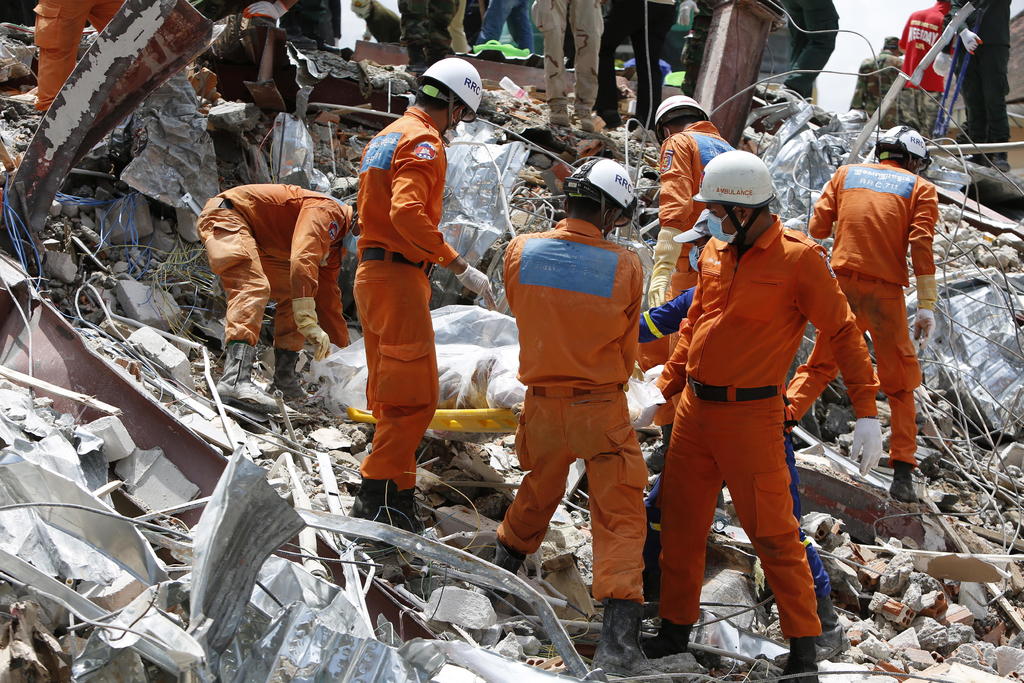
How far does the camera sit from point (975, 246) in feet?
25.0

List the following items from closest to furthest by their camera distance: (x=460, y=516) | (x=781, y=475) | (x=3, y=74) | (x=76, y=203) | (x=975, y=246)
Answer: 1. (x=781, y=475)
2. (x=460, y=516)
3. (x=76, y=203)
4. (x=3, y=74)
5. (x=975, y=246)

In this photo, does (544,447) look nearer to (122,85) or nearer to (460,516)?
(460,516)

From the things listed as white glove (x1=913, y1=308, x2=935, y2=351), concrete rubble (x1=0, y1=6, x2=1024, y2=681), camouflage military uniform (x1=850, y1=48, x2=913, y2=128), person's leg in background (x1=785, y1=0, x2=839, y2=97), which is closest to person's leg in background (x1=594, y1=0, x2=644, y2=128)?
concrete rubble (x1=0, y1=6, x2=1024, y2=681)

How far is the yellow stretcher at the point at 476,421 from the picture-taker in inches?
179

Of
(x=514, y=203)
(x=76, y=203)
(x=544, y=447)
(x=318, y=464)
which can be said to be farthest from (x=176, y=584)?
(x=514, y=203)

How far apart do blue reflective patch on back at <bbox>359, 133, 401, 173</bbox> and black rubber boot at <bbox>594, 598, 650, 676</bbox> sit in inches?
79.7

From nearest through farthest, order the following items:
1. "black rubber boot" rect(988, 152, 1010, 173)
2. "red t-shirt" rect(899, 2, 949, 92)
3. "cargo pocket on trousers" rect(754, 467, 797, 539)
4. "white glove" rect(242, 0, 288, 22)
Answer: "cargo pocket on trousers" rect(754, 467, 797, 539) → "white glove" rect(242, 0, 288, 22) → "red t-shirt" rect(899, 2, 949, 92) → "black rubber boot" rect(988, 152, 1010, 173)

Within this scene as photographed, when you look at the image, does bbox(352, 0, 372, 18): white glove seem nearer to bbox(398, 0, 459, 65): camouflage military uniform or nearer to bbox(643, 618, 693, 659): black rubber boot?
bbox(398, 0, 459, 65): camouflage military uniform

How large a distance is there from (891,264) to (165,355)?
13.1ft

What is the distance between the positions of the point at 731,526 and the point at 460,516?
4.54 ft

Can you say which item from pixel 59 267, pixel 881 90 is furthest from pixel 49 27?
pixel 881 90

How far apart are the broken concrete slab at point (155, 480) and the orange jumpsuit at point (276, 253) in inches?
45.5

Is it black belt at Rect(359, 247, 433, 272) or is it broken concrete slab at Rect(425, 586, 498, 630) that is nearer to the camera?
broken concrete slab at Rect(425, 586, 498, 630)

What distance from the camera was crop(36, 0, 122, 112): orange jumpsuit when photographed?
6.12 meters
